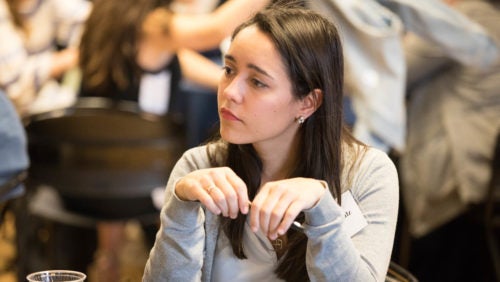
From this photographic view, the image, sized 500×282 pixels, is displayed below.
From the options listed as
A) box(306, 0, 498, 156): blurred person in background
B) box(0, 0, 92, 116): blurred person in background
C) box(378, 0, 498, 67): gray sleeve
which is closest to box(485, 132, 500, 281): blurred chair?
box(378, 0, 498, 67): gray sleeve

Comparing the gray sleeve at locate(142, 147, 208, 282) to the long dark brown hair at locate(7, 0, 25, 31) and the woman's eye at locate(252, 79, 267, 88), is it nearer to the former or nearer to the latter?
the woman's eye at locate(252, 79, 267, 88)

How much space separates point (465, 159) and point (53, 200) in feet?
5.17

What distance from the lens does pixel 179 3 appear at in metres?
3.76

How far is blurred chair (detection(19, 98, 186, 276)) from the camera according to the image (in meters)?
3.15

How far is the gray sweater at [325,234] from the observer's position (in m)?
1.56

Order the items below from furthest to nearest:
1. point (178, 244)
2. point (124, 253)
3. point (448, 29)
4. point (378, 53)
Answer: point (124, 253) < point (448, 29) < point (378, 53) < point (178, 244)

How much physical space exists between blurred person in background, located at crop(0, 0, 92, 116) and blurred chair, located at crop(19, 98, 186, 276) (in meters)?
0.44

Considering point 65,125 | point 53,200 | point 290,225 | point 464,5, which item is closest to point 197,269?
point 290,225

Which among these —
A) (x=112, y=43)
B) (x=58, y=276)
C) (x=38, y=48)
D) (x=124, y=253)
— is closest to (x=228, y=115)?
Result: (x=58, y=276)

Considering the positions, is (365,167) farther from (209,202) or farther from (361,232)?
(209,202)

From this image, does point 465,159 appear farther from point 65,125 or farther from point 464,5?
point 65,125

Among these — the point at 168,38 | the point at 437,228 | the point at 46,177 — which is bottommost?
the point at 437,228

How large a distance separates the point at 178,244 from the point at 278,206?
28 cm

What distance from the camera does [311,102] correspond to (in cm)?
175
